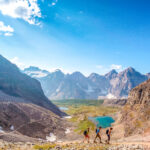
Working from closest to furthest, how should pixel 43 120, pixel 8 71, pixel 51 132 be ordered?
pixel 51 132 < pixel 43 120 < pixel 8 71

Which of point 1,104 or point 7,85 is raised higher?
point 7,85

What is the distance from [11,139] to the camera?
44469 millimetres

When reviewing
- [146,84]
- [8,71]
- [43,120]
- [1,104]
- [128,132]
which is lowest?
[128,132]

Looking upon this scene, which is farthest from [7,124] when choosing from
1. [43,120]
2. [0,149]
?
[0,149]

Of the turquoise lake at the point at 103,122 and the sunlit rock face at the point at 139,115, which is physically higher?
the sunlit rock face at the point at 139,115

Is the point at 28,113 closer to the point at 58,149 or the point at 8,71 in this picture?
the point at 58,149

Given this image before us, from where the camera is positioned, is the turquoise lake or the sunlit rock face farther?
the turquoise lake

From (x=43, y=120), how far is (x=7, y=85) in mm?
72704

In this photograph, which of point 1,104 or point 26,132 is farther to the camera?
point 1,104

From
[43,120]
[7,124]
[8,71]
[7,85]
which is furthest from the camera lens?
[8,71]

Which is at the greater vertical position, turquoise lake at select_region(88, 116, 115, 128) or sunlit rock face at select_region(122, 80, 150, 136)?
sunlit rock face at select_region(122, 80, 150, 136)

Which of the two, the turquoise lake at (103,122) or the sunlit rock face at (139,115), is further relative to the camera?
the turquoise lake at (103,122)

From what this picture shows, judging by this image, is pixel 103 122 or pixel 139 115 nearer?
pixel 139 115

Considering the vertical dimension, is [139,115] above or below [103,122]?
above
